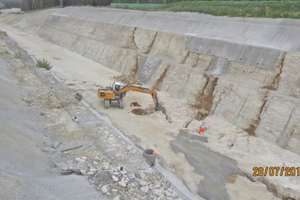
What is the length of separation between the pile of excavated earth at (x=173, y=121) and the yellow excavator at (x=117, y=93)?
533mm

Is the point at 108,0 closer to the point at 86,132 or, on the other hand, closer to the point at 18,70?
the point at 18,70

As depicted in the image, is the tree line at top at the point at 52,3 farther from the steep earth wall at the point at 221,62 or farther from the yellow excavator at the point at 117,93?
the yellow excavator at the point at 117,93

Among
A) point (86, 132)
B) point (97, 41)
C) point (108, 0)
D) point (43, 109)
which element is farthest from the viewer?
point (108, 0)

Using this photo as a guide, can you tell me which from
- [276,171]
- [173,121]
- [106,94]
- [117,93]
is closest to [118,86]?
[117,93]

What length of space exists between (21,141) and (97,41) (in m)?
22.7

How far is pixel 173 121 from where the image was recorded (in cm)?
1338

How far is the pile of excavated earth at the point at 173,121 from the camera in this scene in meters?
7.30

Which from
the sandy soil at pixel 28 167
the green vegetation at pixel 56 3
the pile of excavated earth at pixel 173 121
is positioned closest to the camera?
the sandy soil at pixel 28 167

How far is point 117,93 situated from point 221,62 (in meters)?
7.83

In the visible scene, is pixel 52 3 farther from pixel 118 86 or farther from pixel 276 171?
pixel 276 171

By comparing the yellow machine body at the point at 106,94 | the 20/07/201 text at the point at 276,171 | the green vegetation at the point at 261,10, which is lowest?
the 20/07/201 text at the point at 276,171

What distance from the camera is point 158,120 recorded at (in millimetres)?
13320

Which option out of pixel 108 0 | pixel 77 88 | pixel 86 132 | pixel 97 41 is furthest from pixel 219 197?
pixel 108 0

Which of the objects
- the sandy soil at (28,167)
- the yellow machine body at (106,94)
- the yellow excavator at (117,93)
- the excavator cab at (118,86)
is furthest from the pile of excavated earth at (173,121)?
the excavator cab at (118,86)
